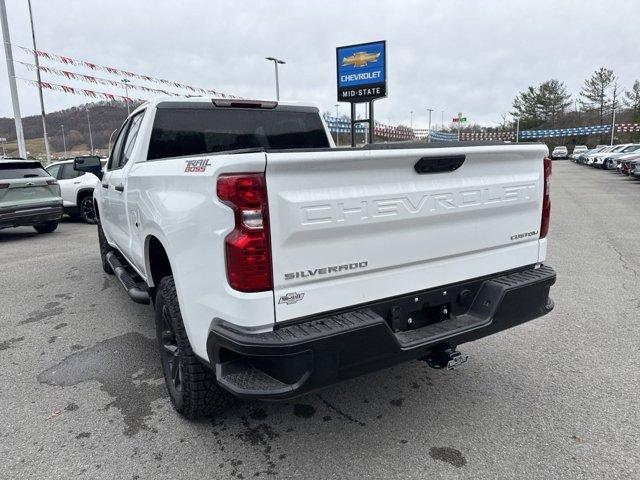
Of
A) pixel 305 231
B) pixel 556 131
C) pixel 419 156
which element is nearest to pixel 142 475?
pixel 305 231

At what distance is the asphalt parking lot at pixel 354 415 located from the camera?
2572 millimetres

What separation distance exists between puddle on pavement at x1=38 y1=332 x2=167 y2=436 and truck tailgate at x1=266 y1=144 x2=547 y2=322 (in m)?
1.62

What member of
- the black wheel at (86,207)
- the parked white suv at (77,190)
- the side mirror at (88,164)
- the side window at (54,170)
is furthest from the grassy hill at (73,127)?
the side mirror at (88,164)

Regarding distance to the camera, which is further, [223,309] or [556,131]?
[556,131]

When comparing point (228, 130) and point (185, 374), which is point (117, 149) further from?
point (185, 374)

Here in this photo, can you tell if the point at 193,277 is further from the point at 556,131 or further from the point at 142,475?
the point at 556,131

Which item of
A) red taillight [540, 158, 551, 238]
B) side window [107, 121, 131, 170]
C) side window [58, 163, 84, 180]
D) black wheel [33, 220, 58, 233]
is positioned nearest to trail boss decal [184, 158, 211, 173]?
red taillight [540, 158, 551, 238]

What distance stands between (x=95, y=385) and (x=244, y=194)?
7.58ft

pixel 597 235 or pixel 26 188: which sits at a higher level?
pixel 26 188

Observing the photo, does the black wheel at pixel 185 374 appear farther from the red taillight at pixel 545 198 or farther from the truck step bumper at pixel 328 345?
the red taillight at pixel 545 198

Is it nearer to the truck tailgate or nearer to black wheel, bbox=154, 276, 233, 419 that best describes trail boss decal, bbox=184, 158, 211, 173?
the truck tailgate

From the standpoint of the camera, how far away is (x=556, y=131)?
214 ft

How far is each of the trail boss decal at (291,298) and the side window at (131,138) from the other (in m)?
2.66

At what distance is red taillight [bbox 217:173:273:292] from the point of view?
2074 mm
